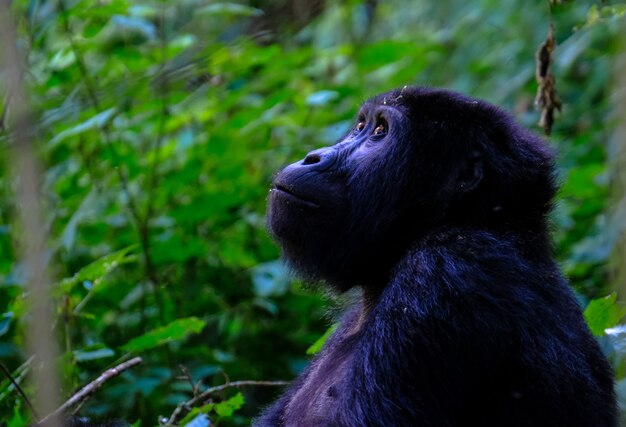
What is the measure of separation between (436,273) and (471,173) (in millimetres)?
569

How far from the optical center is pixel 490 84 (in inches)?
275

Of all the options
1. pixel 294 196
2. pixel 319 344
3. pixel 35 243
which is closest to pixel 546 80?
pixel 294 196

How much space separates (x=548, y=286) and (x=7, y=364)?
11.8 feet

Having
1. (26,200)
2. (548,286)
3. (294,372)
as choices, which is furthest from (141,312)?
(26,200)

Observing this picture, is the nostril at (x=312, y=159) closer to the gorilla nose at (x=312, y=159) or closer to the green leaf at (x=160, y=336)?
the gorilla nose at (x=312, y=159)

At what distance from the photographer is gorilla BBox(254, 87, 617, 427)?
309 centimetres

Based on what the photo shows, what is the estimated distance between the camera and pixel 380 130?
407cm

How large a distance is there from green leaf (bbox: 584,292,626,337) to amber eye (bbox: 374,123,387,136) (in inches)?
45.1

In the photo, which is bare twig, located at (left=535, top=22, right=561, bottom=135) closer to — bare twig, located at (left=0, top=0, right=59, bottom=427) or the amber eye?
the amber eye

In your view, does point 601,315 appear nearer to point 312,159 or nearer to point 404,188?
point 404,188

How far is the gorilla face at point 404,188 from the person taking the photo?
140 inches

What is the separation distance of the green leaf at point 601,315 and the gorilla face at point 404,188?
46 centimetres

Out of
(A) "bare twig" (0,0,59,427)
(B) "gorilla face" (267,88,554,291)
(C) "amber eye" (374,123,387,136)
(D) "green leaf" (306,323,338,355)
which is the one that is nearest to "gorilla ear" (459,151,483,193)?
(B) "gorilla face" (267,88,554,291)

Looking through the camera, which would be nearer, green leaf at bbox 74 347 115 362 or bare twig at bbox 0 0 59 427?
bare twig at bbox 0 0 59 427
